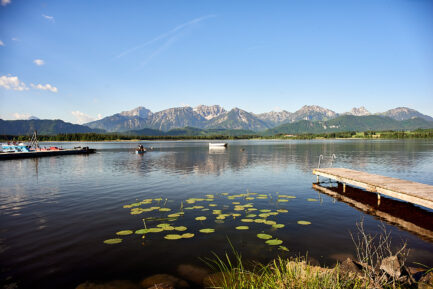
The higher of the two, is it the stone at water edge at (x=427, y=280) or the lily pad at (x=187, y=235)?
the stone at water edge at (x=427, y=280)

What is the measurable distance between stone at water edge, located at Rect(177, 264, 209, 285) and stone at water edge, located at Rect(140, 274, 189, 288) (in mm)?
378

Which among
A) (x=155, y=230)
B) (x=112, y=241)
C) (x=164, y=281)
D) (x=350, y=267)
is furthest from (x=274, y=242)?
(x=112, y=241)

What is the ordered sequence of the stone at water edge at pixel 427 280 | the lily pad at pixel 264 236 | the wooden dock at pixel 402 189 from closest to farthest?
1. the stone at water edge at pixel 427 280
2. the lily pad at pixel 264 236
3. the wooden dock at pixel 402 189

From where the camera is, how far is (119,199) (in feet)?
82.0

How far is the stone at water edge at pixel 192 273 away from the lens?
1062 centimetres

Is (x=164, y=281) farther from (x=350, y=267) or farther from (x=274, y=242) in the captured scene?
(x=350, y=267)

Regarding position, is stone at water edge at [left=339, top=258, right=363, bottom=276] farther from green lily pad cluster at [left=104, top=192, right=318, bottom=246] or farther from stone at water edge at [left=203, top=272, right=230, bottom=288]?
stone at water edge at [left=203, top=272, right=230, bottom=288]

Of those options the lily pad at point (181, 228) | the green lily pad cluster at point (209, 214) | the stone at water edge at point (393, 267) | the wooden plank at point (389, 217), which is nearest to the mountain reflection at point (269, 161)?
the green lily pad cluster at point (209, 214)

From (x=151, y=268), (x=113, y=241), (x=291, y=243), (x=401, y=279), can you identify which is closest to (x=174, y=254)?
(x=151, y=268)

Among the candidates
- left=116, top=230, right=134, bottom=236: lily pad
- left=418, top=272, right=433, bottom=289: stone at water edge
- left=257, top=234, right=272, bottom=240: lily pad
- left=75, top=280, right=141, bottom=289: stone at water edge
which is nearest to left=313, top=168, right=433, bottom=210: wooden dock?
left=418, top=272, right=433, bottom=289: stone at water edge

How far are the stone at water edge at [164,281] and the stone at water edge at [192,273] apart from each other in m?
0.38

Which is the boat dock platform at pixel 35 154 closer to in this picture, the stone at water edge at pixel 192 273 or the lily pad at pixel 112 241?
the lily pad at pixel 112 241

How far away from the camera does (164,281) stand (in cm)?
1045

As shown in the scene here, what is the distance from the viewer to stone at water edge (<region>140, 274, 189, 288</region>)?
10156 millimetres
